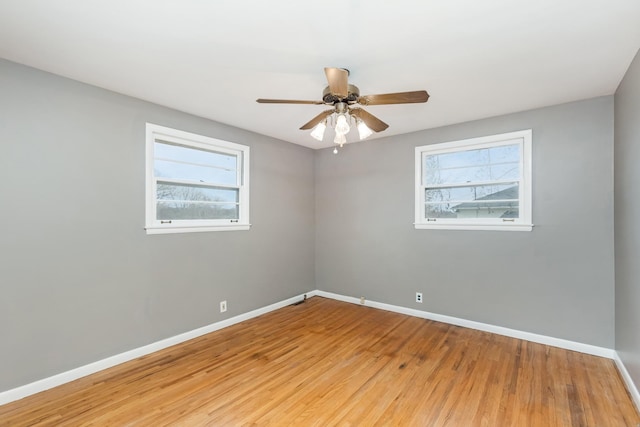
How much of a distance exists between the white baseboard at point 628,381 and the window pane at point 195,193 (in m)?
4.07

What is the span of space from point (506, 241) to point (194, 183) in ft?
11.8

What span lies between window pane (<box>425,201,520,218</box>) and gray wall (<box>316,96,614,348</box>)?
0.73 feet

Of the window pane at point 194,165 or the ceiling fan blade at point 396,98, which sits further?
the window pane at point 194,165

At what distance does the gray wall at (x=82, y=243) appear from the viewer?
7.11ft

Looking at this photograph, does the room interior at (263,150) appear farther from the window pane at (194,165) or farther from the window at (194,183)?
the window pane at (194,165)

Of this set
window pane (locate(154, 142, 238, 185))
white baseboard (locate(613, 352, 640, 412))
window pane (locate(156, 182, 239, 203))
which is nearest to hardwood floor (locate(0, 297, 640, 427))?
white baseboard (locate(613, 352, 640, 412))

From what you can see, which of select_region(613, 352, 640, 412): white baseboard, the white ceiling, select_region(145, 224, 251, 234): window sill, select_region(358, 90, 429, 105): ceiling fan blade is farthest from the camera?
select_region(145, 224, 251, 234): window sill

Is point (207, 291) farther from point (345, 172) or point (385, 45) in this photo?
point (385, 45)

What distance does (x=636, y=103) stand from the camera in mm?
2084

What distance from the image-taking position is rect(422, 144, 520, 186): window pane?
3314 millimetres

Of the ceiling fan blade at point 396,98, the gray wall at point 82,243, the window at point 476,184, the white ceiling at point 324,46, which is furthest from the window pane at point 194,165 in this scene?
the window at point 476,184

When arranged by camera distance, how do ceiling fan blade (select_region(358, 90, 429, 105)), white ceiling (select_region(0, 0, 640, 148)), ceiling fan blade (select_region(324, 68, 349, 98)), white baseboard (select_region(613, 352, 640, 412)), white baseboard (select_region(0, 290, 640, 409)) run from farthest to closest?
white baseboard (select_region(0, 290, 640, 409)), white baseboard (select_region(613, 352, 640, 412)), ceiling fan blade (select_region(358, 90, 429, 105)), ceiling fan blade (select_region(324, 68, 349, 98)), white ceiling (select_region(0, 0, 640, 148))

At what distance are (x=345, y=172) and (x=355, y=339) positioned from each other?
2.48 metres

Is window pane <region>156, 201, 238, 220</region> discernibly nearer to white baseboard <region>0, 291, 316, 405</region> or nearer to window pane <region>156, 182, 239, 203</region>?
window pane <region>156, 182, 239, 203</region>
